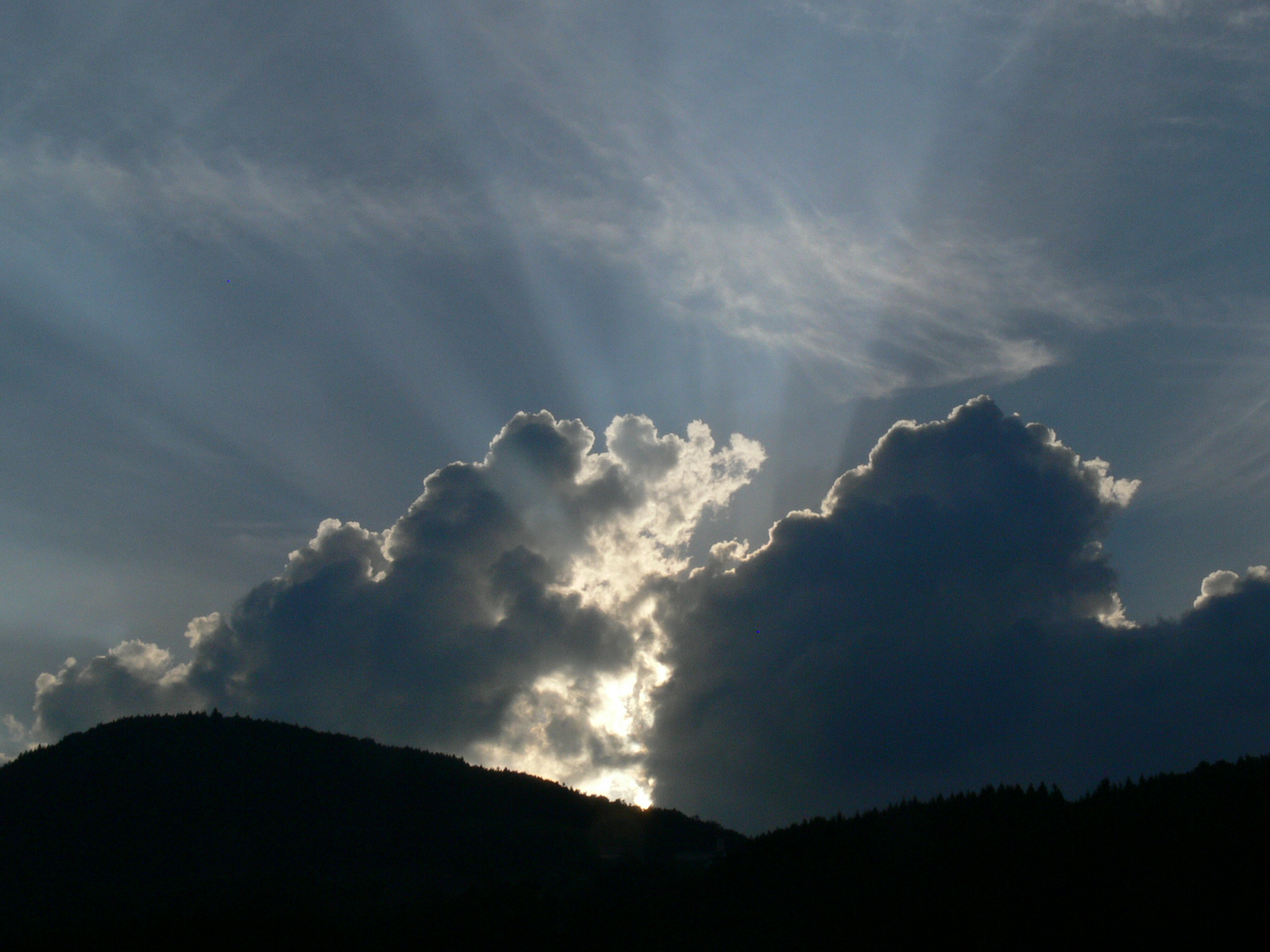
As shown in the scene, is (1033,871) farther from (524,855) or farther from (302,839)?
(302,839)

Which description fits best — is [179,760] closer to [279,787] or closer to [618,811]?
[279,787]

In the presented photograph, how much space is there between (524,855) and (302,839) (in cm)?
2673

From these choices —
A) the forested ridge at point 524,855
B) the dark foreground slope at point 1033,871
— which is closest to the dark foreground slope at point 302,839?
the forested ridge at point 524,855

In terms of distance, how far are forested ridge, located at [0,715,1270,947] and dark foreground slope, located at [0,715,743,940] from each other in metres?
0.30

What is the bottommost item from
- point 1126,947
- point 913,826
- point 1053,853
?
point 1126,947

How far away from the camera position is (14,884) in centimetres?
10194

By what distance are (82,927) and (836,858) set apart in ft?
221

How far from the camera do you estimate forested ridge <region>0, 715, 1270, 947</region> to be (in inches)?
2495

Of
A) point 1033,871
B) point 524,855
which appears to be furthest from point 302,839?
point 1033,871

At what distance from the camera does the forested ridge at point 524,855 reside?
63375mm

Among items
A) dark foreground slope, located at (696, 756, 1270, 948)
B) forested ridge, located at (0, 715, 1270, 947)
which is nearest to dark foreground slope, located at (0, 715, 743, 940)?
forested ridge, located at (0, 715, 1270, 947)

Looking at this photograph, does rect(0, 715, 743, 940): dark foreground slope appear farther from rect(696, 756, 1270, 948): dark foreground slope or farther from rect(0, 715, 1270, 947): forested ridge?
rect(696, 756, 1270, 948): dark foreground slope

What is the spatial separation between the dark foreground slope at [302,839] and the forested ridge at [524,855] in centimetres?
30

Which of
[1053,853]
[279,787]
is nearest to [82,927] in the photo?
[279,787]
